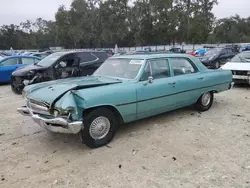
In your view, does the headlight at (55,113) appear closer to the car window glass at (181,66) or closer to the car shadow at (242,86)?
the car window glass at (181,66)

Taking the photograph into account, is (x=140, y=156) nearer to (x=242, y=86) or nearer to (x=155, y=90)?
(x=155, y=90)

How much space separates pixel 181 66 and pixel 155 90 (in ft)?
4.11

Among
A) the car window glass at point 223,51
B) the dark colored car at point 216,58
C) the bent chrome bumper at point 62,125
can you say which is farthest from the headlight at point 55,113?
the car window glass at point 223,51

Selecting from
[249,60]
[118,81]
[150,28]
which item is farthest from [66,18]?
[118,81]

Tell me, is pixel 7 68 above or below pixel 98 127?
above

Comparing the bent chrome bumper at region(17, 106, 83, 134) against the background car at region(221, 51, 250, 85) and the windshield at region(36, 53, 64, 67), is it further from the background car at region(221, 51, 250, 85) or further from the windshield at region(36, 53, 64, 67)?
the background car at region(221, 51, 250, 85)

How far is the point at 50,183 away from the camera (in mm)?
3000

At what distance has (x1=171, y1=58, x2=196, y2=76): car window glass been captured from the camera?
5211mm

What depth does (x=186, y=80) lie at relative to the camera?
17.2ft

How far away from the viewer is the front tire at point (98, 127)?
3775 mm

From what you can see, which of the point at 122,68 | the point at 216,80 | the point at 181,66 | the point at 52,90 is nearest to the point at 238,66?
the point at 216,80

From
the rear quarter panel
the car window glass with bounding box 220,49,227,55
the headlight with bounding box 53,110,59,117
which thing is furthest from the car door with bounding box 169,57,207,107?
the car window glass with bounding box 220,49,227,55

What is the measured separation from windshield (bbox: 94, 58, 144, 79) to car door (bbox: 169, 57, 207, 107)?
927mm

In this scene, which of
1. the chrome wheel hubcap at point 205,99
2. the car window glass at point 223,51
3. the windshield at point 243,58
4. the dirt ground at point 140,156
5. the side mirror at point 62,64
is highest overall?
the car window glass at point 223,51
